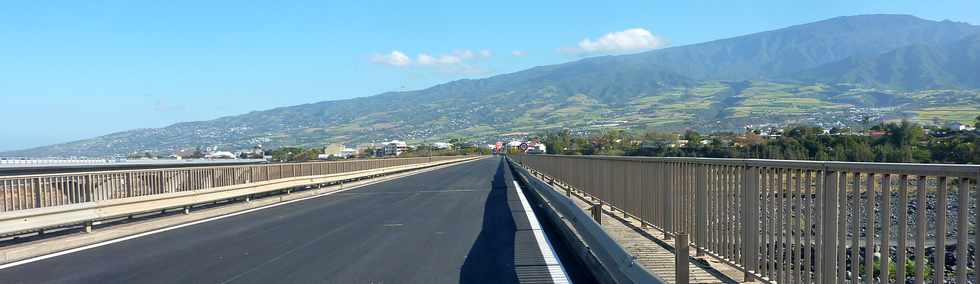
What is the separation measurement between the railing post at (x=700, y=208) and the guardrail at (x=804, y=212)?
0.01 metres

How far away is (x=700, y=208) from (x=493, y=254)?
132 inches

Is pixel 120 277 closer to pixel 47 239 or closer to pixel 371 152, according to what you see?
pixel 47 239

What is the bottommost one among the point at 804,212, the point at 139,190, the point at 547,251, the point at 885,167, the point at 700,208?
the point at 547,251

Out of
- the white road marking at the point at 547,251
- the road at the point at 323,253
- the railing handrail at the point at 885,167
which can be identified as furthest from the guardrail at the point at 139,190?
the railing handrail at the point at 885,167

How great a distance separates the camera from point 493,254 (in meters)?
11.9

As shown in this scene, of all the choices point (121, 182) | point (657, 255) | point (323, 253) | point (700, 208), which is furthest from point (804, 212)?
point (121, 182)

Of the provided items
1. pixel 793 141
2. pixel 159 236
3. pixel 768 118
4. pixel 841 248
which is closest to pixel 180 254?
pixel 159 236

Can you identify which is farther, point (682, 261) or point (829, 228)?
point (682, 261)

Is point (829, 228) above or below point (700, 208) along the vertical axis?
above

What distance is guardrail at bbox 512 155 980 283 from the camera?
4797 millimetres

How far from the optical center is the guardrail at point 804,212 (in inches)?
189

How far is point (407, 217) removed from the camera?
60.9 feet

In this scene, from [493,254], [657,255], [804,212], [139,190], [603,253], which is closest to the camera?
[804,212]

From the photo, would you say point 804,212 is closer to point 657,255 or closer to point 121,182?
point 657,255
